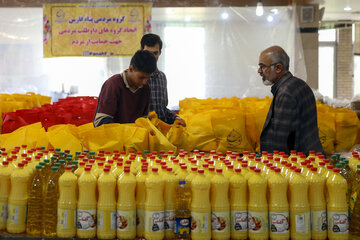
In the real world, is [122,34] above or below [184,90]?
above

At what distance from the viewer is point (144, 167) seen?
2.43 m

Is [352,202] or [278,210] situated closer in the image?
[278,210]

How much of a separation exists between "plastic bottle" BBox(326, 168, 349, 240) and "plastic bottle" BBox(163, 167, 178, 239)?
30.4 inches

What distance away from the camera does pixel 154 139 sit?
388 centimetres

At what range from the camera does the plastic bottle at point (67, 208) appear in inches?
91.8

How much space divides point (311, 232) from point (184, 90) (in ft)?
21.1

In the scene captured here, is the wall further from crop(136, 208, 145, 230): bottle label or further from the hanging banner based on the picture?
crop(136, 208, 145, 230): bottle label

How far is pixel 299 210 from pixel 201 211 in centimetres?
48

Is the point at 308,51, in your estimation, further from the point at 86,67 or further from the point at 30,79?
the point at 30,79

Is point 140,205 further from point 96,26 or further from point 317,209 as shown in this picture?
point 96,26

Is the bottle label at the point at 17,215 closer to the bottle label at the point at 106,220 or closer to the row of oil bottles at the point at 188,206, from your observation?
the row of oil bottles at the point at 188,206

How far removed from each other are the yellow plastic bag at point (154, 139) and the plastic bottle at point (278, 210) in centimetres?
166

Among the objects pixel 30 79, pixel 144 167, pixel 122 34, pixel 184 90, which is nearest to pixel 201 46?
pixel 184 90

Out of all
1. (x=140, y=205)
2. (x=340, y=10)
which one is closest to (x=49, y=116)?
(x=140, y=205)
